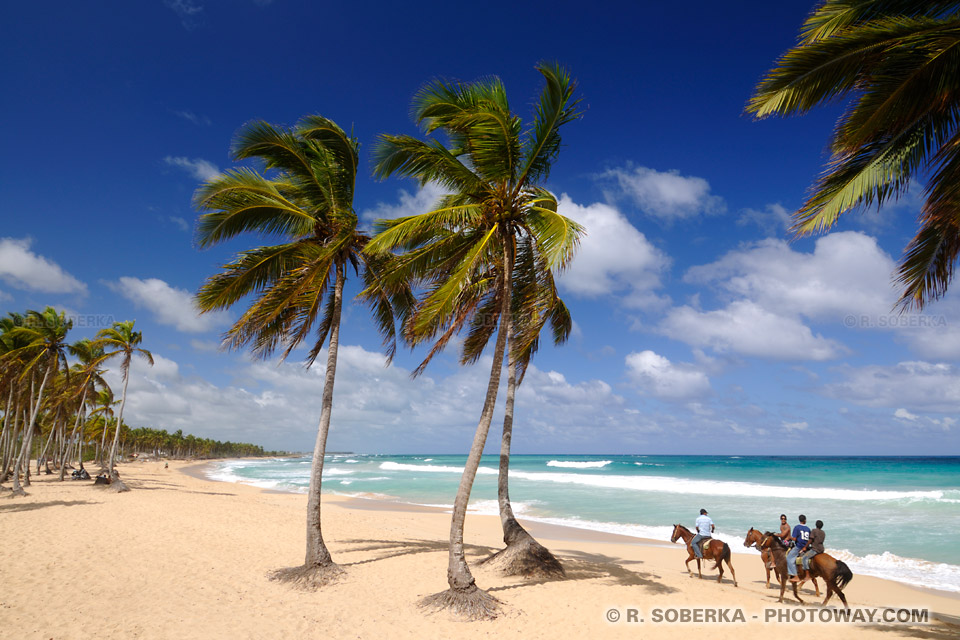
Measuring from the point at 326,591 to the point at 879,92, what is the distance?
410 inches

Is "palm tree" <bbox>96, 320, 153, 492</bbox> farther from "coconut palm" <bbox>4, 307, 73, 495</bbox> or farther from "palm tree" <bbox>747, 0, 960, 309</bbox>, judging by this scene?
"palm tree" <bbox>747, 0, 960, 309</bbox>

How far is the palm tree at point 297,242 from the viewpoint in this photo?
30.6 feet

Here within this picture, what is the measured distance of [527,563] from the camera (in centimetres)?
968

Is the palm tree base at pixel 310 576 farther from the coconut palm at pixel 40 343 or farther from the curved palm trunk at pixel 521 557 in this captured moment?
the coconut palm at pixel 40 343

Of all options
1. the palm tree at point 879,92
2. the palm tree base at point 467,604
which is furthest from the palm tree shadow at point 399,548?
the palm tree at point 879,92

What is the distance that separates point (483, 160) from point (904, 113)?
546 cm

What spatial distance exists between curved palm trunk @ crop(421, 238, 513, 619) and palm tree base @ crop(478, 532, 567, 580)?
190cm

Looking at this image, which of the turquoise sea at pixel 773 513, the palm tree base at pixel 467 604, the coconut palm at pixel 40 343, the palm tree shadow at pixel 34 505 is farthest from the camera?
the coconut palm at pixel 40 343

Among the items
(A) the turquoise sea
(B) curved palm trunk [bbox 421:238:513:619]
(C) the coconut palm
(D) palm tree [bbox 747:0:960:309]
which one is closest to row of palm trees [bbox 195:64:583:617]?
(B) curved palm trunk [bbox 421:238:513:619]

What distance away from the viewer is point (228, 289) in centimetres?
970

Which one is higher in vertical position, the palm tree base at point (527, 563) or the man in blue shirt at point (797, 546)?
the man in blue shirt at point (797, 546)

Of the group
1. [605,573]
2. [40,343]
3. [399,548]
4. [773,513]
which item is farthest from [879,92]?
[40,343]

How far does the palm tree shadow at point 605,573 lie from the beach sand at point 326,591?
0.18 ft

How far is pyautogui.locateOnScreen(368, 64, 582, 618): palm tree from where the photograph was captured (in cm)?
772
